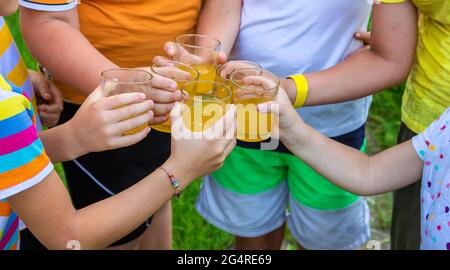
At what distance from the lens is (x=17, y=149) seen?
1.35 m

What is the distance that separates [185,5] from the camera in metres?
2.06

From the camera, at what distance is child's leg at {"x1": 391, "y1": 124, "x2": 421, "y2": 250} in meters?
2.10

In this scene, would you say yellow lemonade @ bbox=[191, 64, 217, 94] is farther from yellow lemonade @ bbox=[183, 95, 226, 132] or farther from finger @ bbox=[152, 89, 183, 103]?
yellow lemonade @ bbox=[183, 95, 226, 132]

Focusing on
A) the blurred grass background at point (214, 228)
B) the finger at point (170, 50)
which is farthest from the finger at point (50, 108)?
the blurred grass background at point (214, 228)

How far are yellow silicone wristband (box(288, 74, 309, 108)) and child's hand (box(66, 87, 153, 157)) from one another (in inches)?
Result: 21.9

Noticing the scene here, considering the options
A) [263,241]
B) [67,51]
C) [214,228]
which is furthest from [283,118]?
[214,228]

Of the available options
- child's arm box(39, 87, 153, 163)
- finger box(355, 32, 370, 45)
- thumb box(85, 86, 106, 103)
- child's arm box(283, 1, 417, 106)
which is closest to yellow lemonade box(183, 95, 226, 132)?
child's arm box(39, 87, 153, 163)

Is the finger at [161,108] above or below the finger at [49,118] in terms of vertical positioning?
above

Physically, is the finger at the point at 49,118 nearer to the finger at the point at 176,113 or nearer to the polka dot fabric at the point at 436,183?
the finger at the point at 176,113

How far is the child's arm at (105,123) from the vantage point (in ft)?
5.06

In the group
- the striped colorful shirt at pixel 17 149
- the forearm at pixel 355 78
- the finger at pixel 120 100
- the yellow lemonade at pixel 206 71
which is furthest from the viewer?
the forearm at pixel 355 78

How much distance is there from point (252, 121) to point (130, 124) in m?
0.34

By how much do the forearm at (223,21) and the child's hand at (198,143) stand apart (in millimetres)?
536
